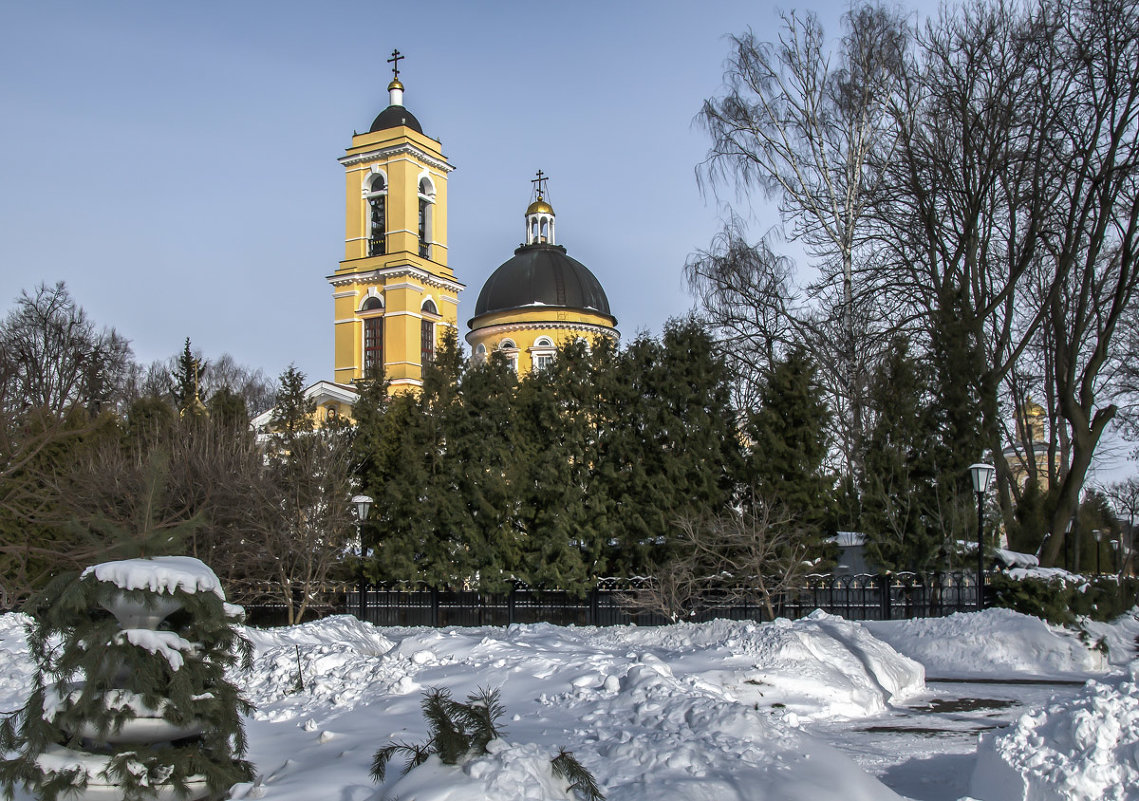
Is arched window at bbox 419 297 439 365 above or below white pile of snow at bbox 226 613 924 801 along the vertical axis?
above

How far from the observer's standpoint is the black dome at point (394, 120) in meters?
43.6

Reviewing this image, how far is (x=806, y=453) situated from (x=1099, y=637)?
238 inches

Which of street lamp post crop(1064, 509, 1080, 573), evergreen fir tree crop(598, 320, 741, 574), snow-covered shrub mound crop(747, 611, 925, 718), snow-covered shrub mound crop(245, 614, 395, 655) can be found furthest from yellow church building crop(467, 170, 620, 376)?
snow-covered shrub mound crop(747, 611, 925, 718)

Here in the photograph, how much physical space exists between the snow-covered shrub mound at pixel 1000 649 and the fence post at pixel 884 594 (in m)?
2.45

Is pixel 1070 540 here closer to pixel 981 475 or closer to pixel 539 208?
pixel 981 475

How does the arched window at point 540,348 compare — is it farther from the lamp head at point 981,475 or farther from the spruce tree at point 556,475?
the lamp head at point 981,475

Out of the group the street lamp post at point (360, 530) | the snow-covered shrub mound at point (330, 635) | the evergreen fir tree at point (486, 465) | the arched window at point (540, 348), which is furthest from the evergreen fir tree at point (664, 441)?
the arched window at point (540, 348)

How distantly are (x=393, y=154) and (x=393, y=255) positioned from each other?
4259 mm

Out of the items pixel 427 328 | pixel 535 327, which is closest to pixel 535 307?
pixel 535 327

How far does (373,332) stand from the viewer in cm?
4366

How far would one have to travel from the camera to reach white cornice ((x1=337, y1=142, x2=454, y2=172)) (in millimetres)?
42312

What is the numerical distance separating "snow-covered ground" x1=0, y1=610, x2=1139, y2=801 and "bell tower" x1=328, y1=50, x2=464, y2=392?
25.9 meters

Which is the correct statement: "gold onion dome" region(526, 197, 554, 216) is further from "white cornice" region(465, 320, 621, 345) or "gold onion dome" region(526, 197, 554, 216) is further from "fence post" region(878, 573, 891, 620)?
"fence post" region(878, 573, 891, 620)

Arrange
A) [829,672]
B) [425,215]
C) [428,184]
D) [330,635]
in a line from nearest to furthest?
[829,672]
[330,635]
[428,184]
[425,215]
